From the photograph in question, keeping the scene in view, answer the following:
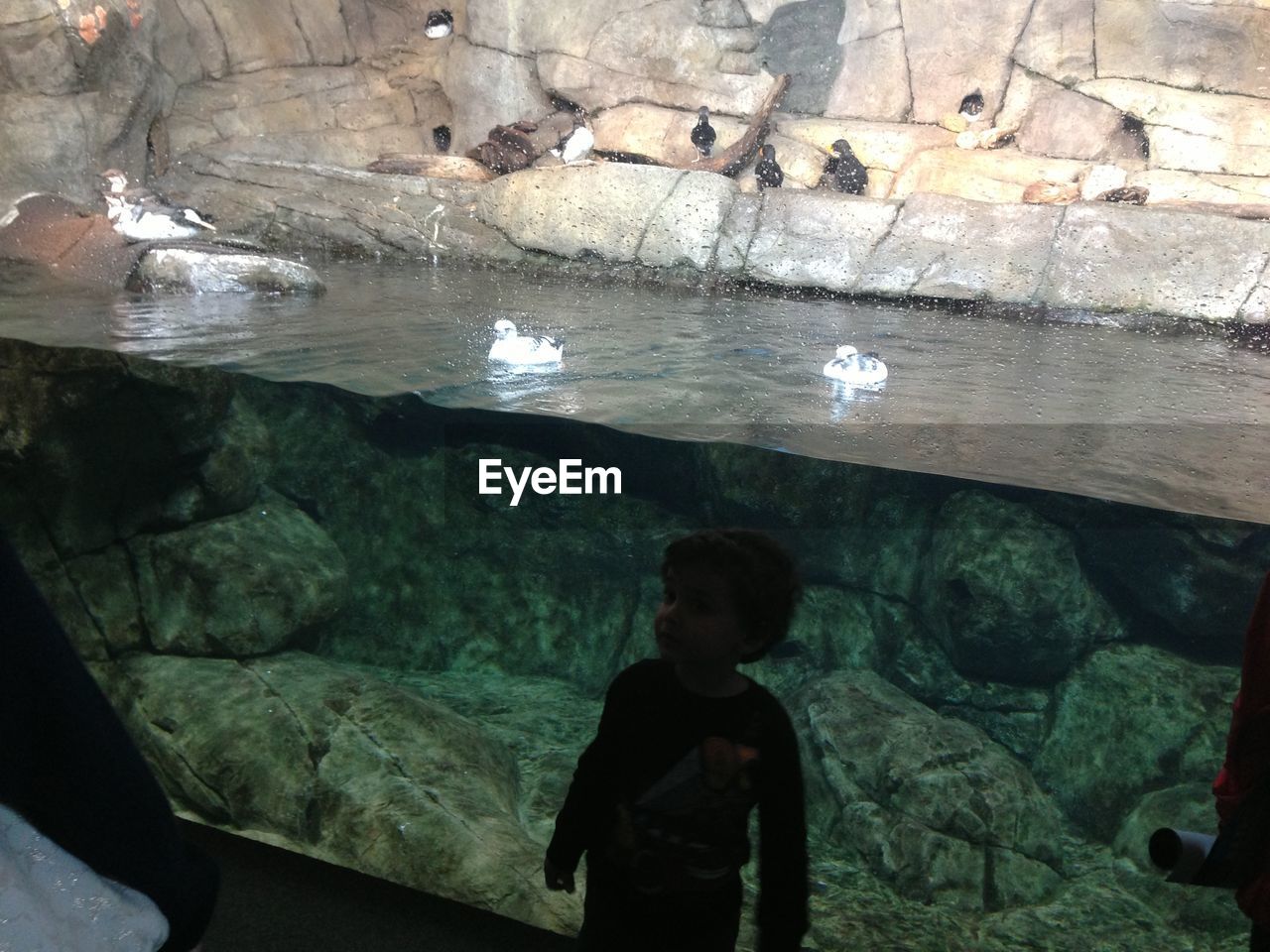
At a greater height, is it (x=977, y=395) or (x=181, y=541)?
(x=977, y=395)

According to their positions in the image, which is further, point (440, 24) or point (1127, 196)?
point (440, 24)

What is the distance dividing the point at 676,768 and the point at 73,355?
2.74 metres

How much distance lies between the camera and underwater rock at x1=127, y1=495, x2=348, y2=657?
311 centimetres

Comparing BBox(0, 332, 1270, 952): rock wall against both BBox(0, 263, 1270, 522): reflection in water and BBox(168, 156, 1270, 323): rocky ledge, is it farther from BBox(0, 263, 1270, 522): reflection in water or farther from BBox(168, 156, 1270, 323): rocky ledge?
BBox(168, 156, 1270, 323): rocky ledge

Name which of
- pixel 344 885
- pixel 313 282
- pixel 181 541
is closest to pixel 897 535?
pixel 344 885

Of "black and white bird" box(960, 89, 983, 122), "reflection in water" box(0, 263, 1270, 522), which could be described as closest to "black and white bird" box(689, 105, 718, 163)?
"black and white bird" box(960, 89, 983, 122)

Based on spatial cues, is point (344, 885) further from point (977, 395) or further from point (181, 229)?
point (181, 229)

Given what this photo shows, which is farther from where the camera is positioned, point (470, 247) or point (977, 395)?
point (470, 247)

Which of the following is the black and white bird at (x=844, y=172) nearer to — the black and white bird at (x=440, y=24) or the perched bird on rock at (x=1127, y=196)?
the perched bird on rock at (x=1127, y=196)

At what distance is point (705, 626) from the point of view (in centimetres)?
170

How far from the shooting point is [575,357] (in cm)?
505

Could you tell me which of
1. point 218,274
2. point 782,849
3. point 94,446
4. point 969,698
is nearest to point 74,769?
point 782,849

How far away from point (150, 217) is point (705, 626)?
28.2ft

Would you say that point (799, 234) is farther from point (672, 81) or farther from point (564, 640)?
point (564, 640)
